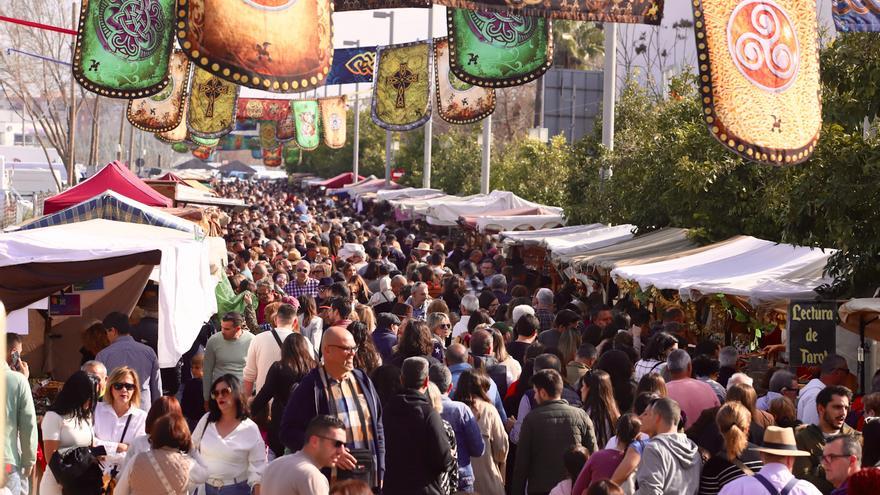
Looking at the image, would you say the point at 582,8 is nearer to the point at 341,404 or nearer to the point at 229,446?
the point at 341,404

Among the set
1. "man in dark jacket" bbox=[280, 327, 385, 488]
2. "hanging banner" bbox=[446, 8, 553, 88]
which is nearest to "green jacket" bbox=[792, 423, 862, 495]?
"man in dark jacket" bbox=[280, 327, 385, 488]

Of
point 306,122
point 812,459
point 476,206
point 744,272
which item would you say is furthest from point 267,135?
point 812,459

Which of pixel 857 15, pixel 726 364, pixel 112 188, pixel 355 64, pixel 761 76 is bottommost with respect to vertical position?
pixel 726 364

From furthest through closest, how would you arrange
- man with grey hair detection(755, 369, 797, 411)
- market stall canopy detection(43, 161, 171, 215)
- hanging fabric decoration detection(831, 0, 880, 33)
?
market stall canopy detection(43, 161, 171, 215), hanging fabric decoration detection(831, 0, 880, 33), man with grey hair detection(755, 369, 797, 411)

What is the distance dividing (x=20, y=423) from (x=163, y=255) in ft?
11.5

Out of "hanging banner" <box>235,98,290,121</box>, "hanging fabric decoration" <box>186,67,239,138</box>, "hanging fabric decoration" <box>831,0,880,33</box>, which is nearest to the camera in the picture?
"hanging fabric decoration" <box>831,0,880,33</box>

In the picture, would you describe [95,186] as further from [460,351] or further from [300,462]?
[300,462]

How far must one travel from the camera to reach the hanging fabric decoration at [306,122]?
39719 mm

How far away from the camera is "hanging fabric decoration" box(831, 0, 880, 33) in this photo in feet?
35.4

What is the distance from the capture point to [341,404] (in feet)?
23.2

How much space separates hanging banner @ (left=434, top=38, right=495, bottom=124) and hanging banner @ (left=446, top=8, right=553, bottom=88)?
5.61 meters

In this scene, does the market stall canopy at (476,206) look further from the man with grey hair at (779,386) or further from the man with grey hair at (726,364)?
the man with grey hair at (779,386)

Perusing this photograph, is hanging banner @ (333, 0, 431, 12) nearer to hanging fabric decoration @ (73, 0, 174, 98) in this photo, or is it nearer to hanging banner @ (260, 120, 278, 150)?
hanging fabric decoration @ (73, 0, 174, 98)

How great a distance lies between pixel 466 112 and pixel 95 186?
595cm
